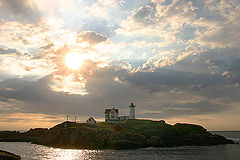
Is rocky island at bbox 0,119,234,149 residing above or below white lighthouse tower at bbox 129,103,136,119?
below

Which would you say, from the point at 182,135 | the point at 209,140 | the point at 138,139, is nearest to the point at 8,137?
the point at 138,139

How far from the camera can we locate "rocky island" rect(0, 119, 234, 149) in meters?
79.2

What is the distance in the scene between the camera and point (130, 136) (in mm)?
81500

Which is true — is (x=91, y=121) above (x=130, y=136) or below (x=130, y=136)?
above

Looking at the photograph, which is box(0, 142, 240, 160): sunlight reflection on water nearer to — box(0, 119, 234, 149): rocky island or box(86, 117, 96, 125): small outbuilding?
box(0, 119, 234, 149): rocky island

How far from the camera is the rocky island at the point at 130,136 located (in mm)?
79250

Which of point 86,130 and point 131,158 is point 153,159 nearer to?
point 131,158

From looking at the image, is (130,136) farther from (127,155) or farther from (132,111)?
(132,111)

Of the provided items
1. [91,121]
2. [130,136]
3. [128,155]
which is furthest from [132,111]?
[128,155]

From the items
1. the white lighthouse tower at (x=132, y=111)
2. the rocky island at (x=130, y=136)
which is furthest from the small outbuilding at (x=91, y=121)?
the white lighthouse tower at (x=132, y=111)

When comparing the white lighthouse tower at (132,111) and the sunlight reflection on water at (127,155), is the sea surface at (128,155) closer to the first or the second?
the sunlight reflection on water at (127,155)

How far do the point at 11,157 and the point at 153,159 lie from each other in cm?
3294

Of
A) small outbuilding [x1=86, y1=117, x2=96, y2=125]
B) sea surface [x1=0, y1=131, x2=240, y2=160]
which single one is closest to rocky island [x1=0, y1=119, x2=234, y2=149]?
small outbuilding [x1=86, y1=117, x2=96, y2=125]

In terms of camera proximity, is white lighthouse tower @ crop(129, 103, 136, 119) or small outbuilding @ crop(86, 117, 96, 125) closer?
small outbuilding @ crop(86, 117, 96, 125)
